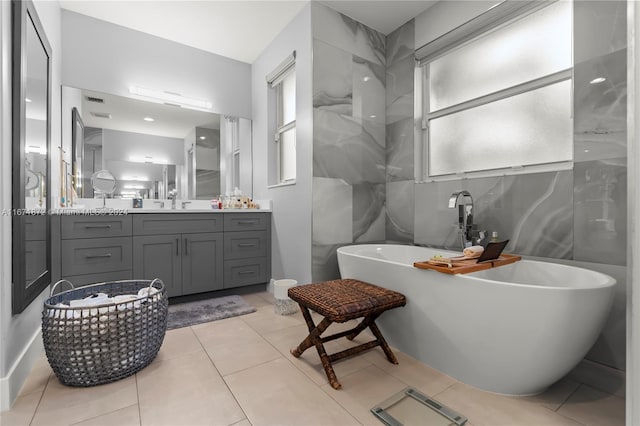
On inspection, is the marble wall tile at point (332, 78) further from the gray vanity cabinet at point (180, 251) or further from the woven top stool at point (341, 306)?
the woven top stool at point (341, 306)

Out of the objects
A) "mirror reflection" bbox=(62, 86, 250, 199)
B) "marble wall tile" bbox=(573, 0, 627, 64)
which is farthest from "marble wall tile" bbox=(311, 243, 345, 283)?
"marble wall tile" bbox=(573, 0, 627, 64)

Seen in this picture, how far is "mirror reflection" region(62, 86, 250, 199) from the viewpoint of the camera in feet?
8.84

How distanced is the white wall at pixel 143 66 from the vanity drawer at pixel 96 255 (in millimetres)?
1493

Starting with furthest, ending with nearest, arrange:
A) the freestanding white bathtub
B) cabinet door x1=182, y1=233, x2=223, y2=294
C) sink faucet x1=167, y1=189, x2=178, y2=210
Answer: sink faucet x1=167, y1=189, x2=178, y2=210 < cabinet door x1=182, y1=233, x2=223, y2=294 < the freestanding white bathtub

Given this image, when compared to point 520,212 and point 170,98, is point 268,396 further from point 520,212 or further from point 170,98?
point 170,98

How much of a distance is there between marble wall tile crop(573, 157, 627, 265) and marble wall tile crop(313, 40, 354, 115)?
69.8 inches

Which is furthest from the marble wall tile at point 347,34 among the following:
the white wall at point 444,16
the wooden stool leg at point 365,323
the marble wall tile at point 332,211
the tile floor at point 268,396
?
the tile floor at point 268,396

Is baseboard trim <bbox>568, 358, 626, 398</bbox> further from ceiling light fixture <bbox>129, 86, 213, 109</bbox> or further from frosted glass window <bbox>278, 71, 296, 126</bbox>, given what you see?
ceiling light fixture <bbox>129, 86, 213, 109</bbox>

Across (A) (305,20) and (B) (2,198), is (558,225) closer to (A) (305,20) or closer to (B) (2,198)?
(A) (305,20)

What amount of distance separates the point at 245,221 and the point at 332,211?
94cm

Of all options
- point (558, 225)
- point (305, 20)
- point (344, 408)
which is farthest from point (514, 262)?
point (305, 20)

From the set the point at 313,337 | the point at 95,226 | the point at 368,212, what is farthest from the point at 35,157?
the point at 368,212

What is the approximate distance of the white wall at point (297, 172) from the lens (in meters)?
2.56

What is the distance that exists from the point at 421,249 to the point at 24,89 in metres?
2.68
